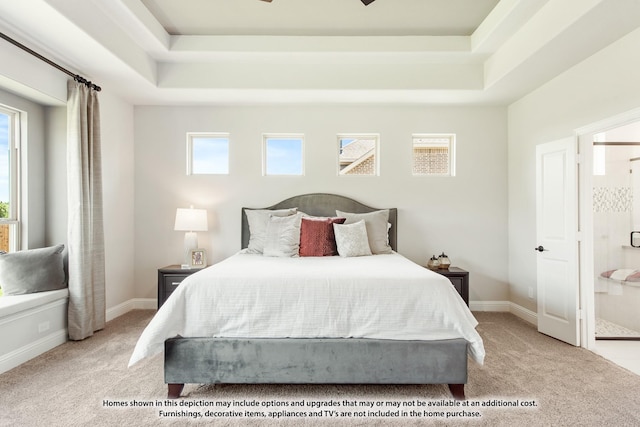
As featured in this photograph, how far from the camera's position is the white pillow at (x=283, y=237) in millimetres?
3324

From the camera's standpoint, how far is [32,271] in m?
2.84

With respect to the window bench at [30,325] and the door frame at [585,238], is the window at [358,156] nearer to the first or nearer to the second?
the door frame at [585,238]

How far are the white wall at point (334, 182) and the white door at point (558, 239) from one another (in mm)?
722

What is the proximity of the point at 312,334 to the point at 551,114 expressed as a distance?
3.29 m

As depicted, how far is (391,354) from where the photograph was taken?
2.06m

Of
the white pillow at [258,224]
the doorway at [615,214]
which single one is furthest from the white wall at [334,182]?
the doorway at [615,214]

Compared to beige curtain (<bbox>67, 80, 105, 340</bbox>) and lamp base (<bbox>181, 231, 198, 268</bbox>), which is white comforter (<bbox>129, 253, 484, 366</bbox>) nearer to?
beige curtain (<bbox>67, 80, 105, 340</bbox>)

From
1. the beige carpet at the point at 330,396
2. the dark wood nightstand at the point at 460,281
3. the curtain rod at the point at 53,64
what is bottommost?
the beige carpet at the point at 330,396

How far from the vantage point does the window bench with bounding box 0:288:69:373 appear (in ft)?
8.13

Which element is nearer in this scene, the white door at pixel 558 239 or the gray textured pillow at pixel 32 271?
the gray textured pillow at pixel 32 271

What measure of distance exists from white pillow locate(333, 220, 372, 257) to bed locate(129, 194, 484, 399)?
1175 millimetres

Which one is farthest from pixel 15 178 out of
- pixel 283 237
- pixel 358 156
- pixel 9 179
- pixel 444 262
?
pixel 444 262

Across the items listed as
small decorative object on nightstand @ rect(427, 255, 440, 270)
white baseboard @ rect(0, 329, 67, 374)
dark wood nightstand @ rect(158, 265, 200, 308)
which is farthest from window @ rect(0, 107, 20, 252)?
small decorative object on nightstand @ rect(427, 255, 440, 270)

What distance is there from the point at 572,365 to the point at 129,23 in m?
4.70
